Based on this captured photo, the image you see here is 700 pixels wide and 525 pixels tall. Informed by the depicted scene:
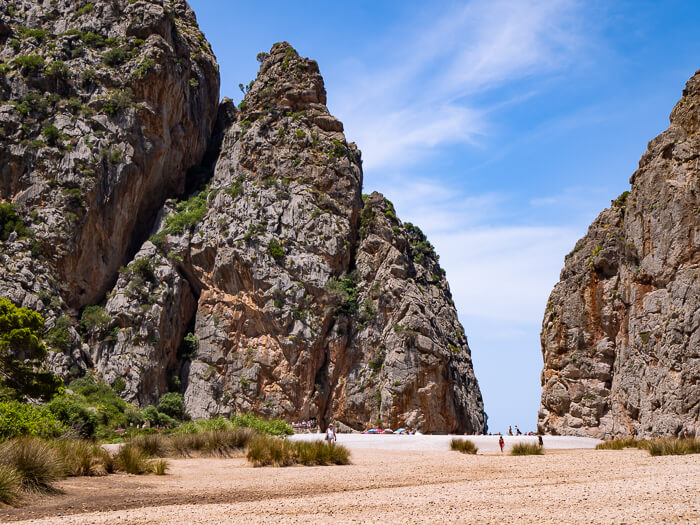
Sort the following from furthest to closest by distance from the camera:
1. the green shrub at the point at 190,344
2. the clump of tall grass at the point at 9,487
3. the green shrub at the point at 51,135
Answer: the green shrub at the point at 190,344
the green shrub at the point at 51,135
the clump of tall grass at the point at 9,487

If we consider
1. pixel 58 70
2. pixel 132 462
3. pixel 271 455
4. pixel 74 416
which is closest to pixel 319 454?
pixel 271 455

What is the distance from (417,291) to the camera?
59125 mm

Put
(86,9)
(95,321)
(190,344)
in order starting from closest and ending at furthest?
(95,321) < (190,344) < (86,9)

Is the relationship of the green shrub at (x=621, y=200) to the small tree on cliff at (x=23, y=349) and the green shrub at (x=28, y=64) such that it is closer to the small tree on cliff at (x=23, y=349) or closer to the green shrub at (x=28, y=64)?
the small tree on cliff at (x=23, y=349)

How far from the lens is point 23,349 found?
31.0m

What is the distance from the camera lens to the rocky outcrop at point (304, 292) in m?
52.9

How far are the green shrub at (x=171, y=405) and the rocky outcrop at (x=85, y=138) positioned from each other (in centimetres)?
743

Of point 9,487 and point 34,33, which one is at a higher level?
point 34,33

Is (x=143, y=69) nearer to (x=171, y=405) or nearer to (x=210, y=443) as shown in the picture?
(x=171, y=405)

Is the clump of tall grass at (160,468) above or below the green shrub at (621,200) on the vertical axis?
below

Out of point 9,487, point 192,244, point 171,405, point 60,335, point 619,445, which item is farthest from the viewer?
point 192,244

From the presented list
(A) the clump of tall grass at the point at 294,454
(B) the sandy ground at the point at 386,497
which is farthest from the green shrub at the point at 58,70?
(B) the sandy ground at the point at 386,497

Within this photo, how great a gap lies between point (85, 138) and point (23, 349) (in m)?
32.0

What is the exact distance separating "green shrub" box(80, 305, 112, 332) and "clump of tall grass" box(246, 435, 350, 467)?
37546 mm
